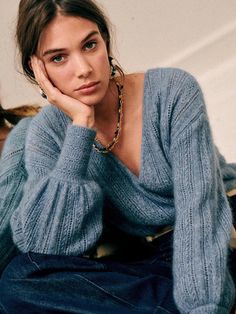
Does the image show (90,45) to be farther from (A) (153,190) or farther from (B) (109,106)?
(A) (153,190)

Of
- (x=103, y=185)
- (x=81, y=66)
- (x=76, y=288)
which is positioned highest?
(x=81, y=66)

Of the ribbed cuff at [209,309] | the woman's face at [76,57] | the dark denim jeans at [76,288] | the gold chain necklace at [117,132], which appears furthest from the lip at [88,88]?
the ribbed cuff at [209,309]

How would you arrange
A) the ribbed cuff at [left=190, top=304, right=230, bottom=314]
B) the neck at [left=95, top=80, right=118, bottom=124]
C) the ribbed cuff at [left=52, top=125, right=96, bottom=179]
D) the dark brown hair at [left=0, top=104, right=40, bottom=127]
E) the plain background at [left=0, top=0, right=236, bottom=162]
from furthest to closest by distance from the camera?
the plain background at [left=0, top=0, right=236, bottom=162], the dark brown hair at [left=0, top=104, right=40, bottom=127], the neck at [left=95, top=80, right=118, bottom=124], the ribbed cuff at [left=52, top=125, right=96, bottom=179], the ribbed cuff at [left=190, top=304, right=230, bottom=314]

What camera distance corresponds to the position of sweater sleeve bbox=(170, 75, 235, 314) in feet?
2.55

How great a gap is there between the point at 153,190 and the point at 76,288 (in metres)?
0.25

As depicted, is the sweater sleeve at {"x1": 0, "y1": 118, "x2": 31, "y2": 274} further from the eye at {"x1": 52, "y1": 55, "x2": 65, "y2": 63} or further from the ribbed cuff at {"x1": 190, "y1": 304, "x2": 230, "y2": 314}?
the ribbed cuff at {"x1": 190, "y1": 304, "x2": 230, "y2": 314}

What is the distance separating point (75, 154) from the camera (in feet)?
2.83

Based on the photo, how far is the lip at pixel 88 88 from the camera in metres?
0.88

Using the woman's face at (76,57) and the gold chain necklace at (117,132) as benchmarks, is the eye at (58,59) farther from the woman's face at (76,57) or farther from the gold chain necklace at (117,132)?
the gold chain necklace at (117,132)

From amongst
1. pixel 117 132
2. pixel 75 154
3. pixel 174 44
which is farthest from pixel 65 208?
pixel 174 44

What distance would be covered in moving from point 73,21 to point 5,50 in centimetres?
92

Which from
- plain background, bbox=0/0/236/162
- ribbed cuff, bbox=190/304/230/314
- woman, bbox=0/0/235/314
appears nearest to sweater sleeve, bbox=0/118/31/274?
woman, bbox=0/0/235/314

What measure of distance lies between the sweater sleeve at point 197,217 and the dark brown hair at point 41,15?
234mm

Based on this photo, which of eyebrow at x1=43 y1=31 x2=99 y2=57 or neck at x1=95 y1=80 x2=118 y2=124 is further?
neck at x1=95 y1=80 x2=118 y2=124
